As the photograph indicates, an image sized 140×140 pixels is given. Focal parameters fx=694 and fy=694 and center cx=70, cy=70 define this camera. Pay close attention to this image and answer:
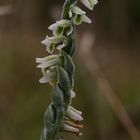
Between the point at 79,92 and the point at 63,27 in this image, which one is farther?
the point at 79,92

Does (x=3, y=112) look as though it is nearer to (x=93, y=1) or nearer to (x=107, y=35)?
(x=93, y=1)

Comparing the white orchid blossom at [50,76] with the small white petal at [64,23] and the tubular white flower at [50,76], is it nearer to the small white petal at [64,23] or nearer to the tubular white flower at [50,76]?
the tubular white flower at [50,76]

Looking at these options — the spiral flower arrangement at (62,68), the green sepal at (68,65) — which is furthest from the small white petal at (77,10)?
the green sepal at (68,65)

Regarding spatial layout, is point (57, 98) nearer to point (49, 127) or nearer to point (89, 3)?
point (49, 127)

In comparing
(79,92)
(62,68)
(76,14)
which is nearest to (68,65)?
(62,68)

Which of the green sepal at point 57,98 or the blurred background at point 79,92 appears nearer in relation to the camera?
the green sepal at point 57,98
